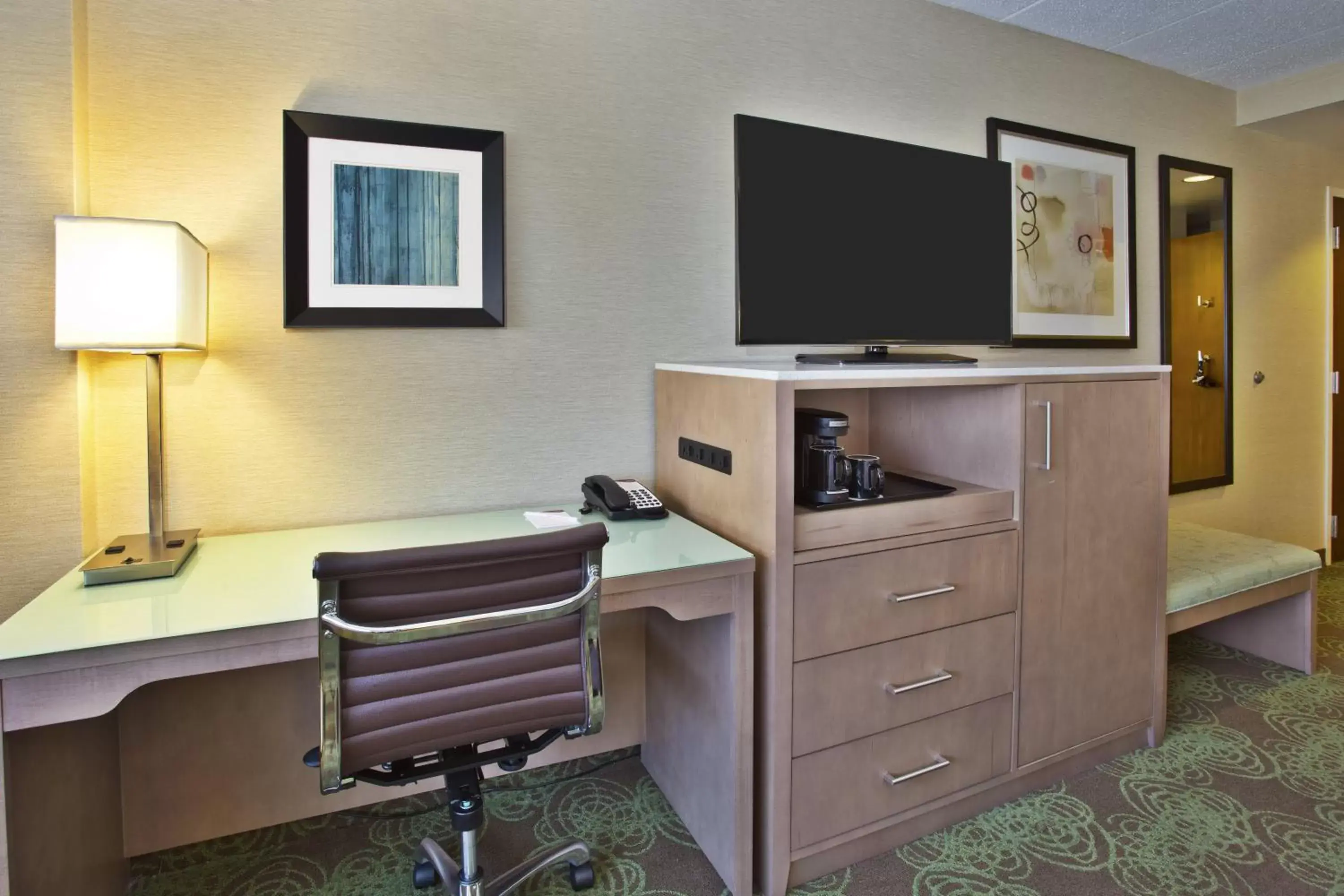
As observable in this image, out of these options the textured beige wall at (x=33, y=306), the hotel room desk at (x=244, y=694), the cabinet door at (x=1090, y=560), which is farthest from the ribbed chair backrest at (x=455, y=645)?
the cabinet door at (x=1090, y=560)

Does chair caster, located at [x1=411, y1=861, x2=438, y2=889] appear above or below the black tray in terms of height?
below

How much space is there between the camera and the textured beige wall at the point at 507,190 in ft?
5.75

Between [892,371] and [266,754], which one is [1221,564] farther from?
[266,754]

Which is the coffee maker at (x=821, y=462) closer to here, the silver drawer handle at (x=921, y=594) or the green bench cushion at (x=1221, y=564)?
the silver drawer handle at (x=921, y=594)

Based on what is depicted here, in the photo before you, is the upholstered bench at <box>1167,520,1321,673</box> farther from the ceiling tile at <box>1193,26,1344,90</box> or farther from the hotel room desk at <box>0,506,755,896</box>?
the ceiling tile at <box>1193,26,1344,90</box>

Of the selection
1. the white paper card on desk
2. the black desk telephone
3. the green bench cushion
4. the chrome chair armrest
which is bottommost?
the green bench cushion

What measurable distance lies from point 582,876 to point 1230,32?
363 centimetres

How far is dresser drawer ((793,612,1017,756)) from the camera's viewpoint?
67.8 inches

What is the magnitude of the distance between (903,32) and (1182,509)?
243 cm

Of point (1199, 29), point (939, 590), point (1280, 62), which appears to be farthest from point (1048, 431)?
point (1280, 62)

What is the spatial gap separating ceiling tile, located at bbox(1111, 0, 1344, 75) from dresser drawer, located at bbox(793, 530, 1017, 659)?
224 cm

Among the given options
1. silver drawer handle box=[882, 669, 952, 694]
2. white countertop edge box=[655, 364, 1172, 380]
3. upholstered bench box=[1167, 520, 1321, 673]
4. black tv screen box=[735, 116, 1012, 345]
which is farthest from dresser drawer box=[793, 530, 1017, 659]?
upholstered bench box=[1167, 520, 1321, 673]

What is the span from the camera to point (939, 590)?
1.85m

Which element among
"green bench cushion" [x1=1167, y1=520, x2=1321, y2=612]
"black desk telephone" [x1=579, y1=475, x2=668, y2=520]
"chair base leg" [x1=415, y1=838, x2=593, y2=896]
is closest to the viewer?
"chair base leg" [x1=415, y1=838, x2=593, y2=896]
